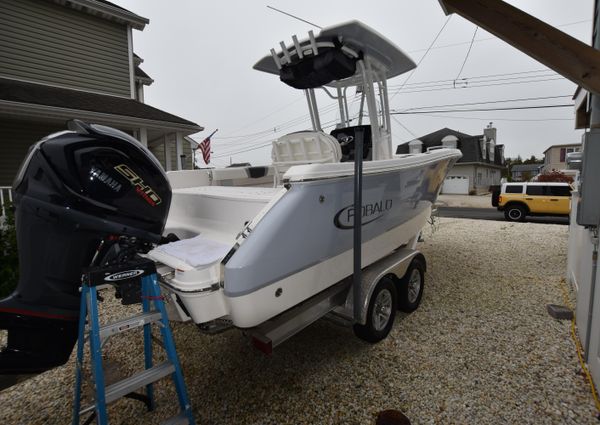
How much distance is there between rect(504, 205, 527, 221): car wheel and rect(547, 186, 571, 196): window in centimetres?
113

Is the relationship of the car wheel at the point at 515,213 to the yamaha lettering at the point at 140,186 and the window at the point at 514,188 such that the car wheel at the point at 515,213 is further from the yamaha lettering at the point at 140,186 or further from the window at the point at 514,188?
the yamaha lettering at the point at 140,186

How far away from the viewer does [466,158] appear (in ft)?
87.6

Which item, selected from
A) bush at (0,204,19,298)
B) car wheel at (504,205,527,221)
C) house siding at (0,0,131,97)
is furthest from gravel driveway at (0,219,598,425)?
car wheel at (504,205,527,221)

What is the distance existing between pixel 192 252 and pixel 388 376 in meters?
1.83

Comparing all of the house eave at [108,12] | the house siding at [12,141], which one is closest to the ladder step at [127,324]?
the house siding at [12,141]

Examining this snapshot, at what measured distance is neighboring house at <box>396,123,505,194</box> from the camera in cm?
2655

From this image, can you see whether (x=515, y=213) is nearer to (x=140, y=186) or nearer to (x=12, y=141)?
(x=140, y=186)

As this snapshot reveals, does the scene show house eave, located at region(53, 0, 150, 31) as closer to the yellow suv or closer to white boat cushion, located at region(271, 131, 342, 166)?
white boat cushion, located at region(271, 131, 342, 166)

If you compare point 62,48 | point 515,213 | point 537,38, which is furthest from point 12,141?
point 515,213

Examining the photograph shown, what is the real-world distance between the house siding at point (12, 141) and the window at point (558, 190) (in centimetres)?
1692

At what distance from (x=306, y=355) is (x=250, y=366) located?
515mm

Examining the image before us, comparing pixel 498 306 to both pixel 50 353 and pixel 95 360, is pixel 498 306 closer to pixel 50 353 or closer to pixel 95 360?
pixel 95 360

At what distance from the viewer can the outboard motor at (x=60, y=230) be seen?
178cm

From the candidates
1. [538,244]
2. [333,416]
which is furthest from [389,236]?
[538,244]
